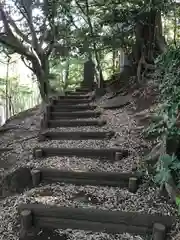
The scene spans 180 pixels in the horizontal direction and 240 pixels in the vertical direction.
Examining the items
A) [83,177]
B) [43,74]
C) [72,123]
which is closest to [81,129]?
[72,123]

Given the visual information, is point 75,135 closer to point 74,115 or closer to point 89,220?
point 74,115

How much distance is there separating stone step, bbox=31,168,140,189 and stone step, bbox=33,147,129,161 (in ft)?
2.10

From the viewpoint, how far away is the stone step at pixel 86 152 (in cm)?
436

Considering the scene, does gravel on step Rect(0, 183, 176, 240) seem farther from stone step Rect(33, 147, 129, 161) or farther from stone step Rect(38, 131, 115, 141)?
stone step Rect(38, 131, 115, 141)

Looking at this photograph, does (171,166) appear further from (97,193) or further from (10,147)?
(10,147)

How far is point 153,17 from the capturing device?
775 centimetres

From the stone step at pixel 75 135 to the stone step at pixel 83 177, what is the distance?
159 cm

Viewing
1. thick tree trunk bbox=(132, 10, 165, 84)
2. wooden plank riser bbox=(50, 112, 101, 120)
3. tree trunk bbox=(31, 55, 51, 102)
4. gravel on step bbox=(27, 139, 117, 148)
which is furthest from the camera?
tree trunk bbox=(31, 55, 51, 102)

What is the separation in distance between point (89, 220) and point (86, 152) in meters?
1.71

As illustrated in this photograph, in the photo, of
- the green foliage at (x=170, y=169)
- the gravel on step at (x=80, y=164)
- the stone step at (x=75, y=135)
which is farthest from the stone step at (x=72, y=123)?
the green foliage at (x=170, y=169)

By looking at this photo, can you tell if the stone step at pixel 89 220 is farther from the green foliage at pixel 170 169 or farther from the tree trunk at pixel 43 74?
the tree trunk at pixel 43 74

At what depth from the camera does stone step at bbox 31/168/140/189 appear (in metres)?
3.68

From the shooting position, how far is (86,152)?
4574 mm

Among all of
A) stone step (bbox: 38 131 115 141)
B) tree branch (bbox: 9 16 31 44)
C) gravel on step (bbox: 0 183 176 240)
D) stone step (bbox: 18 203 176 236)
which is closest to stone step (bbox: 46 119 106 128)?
stone step (bbox: 38 131 115 141)
